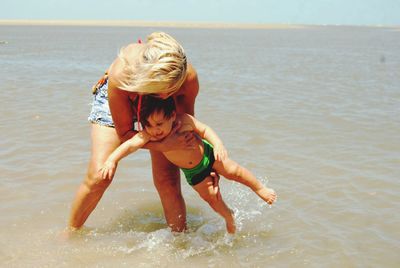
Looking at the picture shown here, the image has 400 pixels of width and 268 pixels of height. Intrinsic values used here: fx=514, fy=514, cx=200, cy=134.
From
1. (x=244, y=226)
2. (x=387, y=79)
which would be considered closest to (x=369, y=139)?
(x=244, y=226)

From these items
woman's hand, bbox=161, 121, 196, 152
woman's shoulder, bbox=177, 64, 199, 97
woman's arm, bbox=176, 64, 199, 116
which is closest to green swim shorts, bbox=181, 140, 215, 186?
woman's hand, bbox=161, 121, 196, 152

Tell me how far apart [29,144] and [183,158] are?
3.11 m

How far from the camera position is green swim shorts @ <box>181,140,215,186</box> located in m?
3.50

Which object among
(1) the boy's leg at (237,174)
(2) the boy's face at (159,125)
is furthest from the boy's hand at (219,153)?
(2) the boy's face at (159,125)

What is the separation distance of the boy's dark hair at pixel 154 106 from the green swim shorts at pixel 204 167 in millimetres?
441

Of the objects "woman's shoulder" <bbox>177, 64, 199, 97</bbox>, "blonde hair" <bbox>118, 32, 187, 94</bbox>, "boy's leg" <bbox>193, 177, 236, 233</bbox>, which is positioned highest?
"blonde hair" <bbox>118, 32, 187, 94</bbox>

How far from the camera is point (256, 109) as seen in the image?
7.91 m

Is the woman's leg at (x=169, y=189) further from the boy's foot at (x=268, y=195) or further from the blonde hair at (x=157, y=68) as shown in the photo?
the blonde hair at (x=157, y=68)

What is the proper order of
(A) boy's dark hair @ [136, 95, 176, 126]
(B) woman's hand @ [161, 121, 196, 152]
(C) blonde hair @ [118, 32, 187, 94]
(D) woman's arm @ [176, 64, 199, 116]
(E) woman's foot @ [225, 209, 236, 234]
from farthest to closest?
(E) woman's foot @ [225, 209, 236, 234]
(B) woman's hand @ [161, 121, 196, 152]
(D) woman's arm @ [176, 64, 199, 116]
(A) boy's dark hair @ [136, 95, 176, 126]
(C) blonde hair @ [118, 32, 187, 94]

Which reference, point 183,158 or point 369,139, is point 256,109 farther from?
point 183,158

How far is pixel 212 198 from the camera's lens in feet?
11.8

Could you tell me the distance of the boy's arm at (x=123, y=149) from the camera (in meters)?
3.29

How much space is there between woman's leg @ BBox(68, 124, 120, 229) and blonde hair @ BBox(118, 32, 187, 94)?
71cm

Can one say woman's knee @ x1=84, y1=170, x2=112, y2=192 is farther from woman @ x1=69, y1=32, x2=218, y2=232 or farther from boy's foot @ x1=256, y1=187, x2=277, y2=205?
boy's foot @ x1=256, y1=187, x2=277, y2=205
